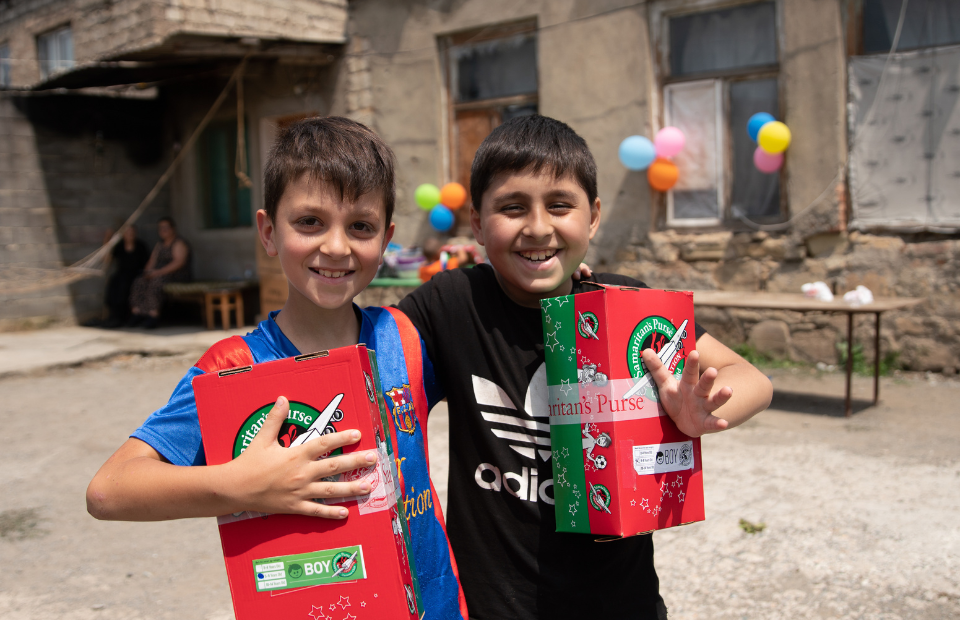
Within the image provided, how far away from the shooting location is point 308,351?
49.7 inches

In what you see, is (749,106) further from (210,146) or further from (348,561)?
(210,146)

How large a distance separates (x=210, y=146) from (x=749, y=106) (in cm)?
742

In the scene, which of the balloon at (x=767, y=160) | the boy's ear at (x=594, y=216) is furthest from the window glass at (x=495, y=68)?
the boy's ear at (x=594, y=216)

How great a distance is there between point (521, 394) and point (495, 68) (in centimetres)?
672

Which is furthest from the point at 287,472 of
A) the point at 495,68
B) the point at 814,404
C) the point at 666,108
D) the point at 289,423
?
the point at 495,68

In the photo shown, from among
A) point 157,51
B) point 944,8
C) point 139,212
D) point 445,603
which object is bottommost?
point 445,603

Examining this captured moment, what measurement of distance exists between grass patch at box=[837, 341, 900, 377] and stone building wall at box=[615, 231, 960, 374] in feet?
0.11

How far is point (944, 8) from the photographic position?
16.9ft

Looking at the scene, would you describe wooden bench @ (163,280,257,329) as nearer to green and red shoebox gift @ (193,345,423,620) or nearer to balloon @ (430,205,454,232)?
balloon @ (430,205,454,232)

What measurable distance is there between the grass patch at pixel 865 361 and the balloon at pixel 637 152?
2217 millimetres

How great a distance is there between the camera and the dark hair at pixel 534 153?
1.34m

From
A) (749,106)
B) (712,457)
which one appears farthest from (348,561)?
(749,106)

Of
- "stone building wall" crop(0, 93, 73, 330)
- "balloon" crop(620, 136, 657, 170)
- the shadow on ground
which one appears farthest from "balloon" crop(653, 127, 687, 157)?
"stone building wall" crop(0, 93, 73, 330)

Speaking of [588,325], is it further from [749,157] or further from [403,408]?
[749,157]
